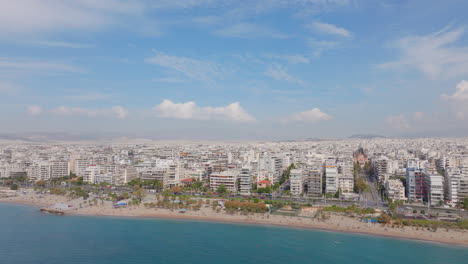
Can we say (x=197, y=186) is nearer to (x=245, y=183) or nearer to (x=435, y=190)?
(x=245, y=183)

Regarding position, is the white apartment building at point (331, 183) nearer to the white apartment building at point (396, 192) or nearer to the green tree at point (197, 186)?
the white apartment building at point (396, 192)

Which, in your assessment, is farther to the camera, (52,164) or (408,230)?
(52,164)

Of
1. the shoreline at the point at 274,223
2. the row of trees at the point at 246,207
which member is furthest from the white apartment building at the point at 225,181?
the shoreline at the point at 274,223

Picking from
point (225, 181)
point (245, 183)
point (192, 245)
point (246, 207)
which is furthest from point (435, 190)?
point (192, 245)

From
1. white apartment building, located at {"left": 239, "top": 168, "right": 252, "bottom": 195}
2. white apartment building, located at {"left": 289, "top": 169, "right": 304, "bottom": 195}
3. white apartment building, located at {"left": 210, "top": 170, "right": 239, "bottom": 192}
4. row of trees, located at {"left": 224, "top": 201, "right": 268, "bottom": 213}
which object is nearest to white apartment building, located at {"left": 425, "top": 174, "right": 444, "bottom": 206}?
white apartment building, located at {"left": 289, "top": 169, "right": 304, "bottom": 195}

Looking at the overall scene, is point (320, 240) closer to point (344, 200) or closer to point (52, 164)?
point (344, 200)

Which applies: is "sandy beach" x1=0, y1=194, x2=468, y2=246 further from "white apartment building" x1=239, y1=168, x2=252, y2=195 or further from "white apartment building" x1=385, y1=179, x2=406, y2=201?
"white apartment building" x1=385, y1=179, x2=406, y2=201

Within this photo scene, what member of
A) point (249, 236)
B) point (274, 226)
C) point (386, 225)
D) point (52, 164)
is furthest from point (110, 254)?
point (52, 164)
